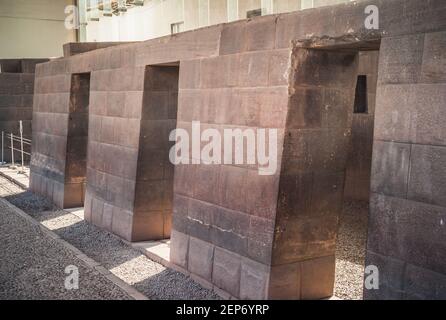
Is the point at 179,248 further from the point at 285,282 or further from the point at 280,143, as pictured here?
the point at 280,143

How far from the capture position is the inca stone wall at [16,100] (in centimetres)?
2127

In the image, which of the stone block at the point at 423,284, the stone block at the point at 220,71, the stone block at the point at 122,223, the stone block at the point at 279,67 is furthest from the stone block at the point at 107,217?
the stone block at the point at 423,284

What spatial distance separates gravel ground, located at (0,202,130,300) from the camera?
6.59 metres

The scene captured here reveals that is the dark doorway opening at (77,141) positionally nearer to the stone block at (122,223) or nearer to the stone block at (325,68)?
the stone block at (122,223)

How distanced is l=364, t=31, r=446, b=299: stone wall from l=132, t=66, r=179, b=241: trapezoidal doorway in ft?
15.9

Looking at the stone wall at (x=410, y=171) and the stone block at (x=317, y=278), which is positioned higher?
the stone wall at (x=410, y=171)

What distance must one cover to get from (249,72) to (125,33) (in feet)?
56.1

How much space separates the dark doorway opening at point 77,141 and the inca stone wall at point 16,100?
1028 cm

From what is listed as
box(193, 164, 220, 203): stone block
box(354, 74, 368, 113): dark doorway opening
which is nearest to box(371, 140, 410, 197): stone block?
box(193, 164, 220, 203): stone block

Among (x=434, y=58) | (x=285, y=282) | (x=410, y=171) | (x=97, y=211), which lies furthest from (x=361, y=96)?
(x=434, y=58)

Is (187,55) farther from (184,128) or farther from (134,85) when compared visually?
(134,85)

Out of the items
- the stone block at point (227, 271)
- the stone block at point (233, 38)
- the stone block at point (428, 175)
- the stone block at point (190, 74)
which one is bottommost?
the stone block at point (227, 271)
